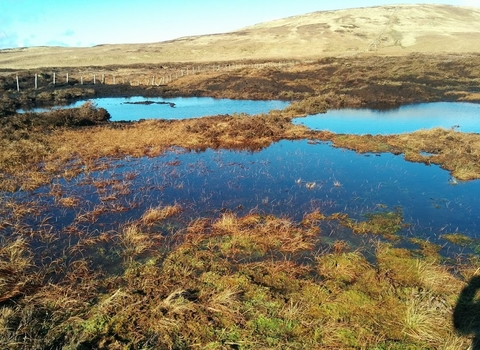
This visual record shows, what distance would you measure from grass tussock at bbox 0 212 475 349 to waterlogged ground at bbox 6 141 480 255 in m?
1.80

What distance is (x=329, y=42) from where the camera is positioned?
107688mm

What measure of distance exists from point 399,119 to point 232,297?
26.1 m

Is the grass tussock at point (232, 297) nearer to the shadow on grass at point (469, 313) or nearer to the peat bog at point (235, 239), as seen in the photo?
the peat bog at point (235, 239)

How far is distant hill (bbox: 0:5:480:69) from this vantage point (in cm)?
9388

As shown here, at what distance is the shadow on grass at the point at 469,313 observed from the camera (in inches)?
259

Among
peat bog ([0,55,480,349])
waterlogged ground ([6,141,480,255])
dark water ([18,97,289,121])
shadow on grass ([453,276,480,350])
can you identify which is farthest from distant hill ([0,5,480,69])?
shadow on grass ([453,276,480,350])

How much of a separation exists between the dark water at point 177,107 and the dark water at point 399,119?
7.36 meters

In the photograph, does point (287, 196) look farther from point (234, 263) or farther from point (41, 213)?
point (41, 213)

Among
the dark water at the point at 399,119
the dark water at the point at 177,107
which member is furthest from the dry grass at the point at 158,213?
the dark water at the point at 177,107

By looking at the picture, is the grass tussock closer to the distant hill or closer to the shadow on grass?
the shadow on grass

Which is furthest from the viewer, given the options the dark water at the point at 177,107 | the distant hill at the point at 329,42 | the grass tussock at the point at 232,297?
the distant hill at the point at 329,42

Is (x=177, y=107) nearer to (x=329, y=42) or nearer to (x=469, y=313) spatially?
(x=469, y=313)

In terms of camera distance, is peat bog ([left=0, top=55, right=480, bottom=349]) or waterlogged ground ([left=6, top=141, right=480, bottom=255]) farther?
waterlogged ground ([left=6, top=141, right=480, bottom=255])

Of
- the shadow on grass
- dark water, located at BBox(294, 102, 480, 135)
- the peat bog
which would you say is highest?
dark water, located at BBox(294, 102, 480, 135)
